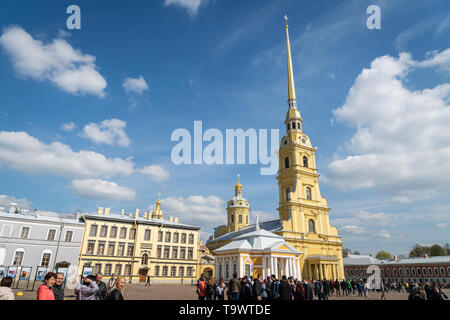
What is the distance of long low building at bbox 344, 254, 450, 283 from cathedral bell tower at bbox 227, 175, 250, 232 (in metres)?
34.0

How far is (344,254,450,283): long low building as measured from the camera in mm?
60656

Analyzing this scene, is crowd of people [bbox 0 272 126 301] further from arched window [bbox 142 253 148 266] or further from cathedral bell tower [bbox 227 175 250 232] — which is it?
cathedral bell tower [bbox 227 175 250 232]

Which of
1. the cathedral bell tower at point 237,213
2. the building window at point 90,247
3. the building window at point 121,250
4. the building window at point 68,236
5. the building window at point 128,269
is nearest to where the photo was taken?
the building window at point 68,236

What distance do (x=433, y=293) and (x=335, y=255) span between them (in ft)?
134

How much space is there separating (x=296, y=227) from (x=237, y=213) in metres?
25.8

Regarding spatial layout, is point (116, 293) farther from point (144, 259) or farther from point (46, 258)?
point (144, 259)

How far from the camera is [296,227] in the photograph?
48438 millimetres

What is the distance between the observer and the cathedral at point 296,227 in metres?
37.7

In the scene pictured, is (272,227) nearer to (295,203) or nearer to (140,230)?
(295,203)

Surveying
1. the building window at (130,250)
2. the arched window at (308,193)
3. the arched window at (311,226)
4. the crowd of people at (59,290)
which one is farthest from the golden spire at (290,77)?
the crowd of people at (59,290)

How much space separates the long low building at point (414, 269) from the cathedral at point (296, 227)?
27.7m

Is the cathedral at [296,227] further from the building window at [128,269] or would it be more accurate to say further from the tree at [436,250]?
the tree at [436,250]

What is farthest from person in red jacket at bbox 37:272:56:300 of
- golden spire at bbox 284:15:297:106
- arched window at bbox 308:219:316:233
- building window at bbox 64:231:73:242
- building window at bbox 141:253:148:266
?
golden spire at bbox 284:15:297:106
